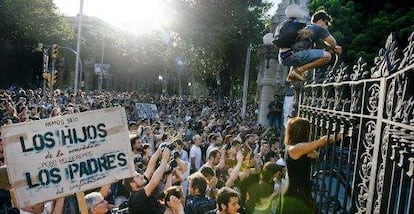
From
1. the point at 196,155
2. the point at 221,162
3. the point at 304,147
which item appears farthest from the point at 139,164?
the point at 304,147

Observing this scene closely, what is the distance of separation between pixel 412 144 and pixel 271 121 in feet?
49.0

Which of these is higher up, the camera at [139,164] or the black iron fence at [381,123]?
the black iron fence at [381,123]

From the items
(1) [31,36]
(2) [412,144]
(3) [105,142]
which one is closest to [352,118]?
(2) [412,144]

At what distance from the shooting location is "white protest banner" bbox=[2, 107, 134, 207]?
4281 millimetres

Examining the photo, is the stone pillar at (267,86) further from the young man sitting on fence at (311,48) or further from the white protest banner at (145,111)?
the young man sitting on fence at (311,48)

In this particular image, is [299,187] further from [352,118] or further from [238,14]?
[238,14]

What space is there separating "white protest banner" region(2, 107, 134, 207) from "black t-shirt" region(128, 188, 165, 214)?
2.64 ft

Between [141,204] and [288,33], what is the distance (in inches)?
103

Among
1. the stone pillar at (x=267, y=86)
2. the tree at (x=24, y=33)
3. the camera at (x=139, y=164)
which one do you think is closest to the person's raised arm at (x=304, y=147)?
the camera at (x=139, y=164)

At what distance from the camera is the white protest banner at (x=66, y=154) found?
169 inches

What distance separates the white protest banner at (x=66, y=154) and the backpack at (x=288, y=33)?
92.7 inches

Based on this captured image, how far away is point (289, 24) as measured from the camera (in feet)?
19.8

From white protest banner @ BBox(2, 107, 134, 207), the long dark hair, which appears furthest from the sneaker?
white protest banner @ BBox(2, 107, 134, 207)

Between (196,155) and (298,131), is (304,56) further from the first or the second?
(196,155)
